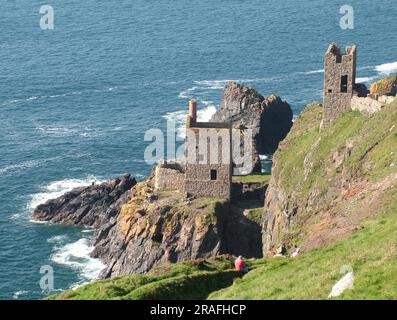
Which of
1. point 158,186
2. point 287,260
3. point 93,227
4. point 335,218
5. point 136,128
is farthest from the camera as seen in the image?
point 136,128

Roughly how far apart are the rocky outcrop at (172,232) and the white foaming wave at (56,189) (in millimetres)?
27113

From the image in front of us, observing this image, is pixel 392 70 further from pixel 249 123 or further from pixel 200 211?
pixel 200 211

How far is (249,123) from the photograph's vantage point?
503ft

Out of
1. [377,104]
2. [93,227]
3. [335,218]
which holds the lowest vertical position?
[93,227]

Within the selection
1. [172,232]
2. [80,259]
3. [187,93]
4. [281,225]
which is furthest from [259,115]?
[281,225]

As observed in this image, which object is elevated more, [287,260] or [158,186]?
[287,260]

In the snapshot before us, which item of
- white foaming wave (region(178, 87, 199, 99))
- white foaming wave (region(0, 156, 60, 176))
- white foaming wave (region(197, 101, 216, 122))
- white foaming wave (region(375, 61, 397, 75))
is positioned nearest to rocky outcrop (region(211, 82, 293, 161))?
white foaming wave (region(197, 101, 216, 122))

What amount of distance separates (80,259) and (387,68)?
3652 inches

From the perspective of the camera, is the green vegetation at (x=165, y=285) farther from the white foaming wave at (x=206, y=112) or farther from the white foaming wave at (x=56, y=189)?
the white foaming wave at (x=206, y=112)

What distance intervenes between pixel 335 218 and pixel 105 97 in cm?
12118

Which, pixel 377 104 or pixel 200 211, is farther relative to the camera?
pixel 200 211

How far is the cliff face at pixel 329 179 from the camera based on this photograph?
67125 millimetres

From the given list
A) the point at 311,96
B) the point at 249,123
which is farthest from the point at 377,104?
the point at 311,96

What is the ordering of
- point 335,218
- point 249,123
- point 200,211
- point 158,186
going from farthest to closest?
point 249,123 < point 158,186 < point 200,211 < point 335,218
